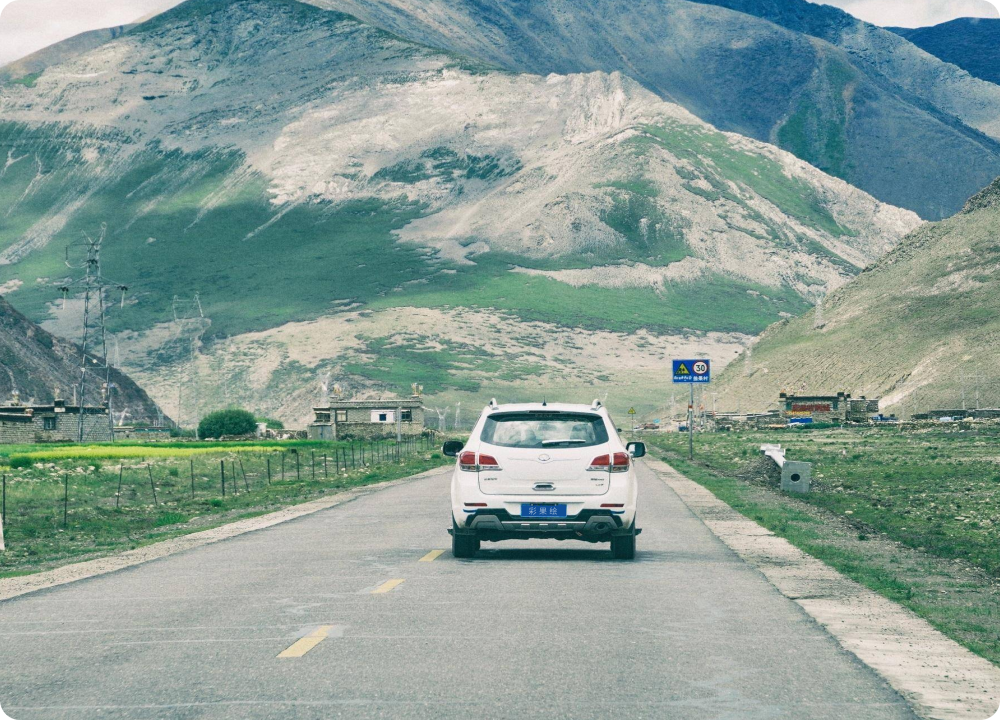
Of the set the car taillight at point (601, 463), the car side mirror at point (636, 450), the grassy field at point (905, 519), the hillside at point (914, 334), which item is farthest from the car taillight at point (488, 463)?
the hillside at point (914, 334)

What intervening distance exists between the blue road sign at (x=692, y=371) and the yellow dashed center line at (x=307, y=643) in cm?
5719

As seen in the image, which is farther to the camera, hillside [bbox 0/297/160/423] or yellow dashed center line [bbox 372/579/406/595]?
hillside [bbox 0/297/160/423]

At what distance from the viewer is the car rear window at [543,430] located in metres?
21.0

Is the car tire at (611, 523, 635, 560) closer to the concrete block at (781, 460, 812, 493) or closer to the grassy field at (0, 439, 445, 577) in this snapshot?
the grassy field at (0, 439, 445, 577)

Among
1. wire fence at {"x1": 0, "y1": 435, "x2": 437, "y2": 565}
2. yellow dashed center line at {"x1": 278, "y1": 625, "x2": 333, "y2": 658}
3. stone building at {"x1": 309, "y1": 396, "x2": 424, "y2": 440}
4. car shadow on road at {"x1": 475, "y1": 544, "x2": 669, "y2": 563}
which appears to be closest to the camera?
yellow dashed center line at {"x1": 278, "y1": 625, "x2": 333, "y2": 658}

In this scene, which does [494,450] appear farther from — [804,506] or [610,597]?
[804,506]

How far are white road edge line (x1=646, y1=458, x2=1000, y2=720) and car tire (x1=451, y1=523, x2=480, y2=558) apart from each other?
3.96 meters

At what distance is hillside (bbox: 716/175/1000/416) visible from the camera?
145000mm

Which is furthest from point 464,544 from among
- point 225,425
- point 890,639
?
point 225,425

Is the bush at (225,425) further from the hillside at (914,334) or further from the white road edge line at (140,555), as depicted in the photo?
the white road edge line at (140,555)

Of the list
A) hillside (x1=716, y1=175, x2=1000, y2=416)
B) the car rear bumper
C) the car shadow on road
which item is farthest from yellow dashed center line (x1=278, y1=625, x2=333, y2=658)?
hillside (x1=716, y1=175, x2=1000, y2=416)

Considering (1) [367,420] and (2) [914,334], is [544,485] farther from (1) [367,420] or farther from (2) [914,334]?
(2) [914,334]

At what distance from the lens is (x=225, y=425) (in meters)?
151

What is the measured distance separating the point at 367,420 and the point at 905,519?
135 m
